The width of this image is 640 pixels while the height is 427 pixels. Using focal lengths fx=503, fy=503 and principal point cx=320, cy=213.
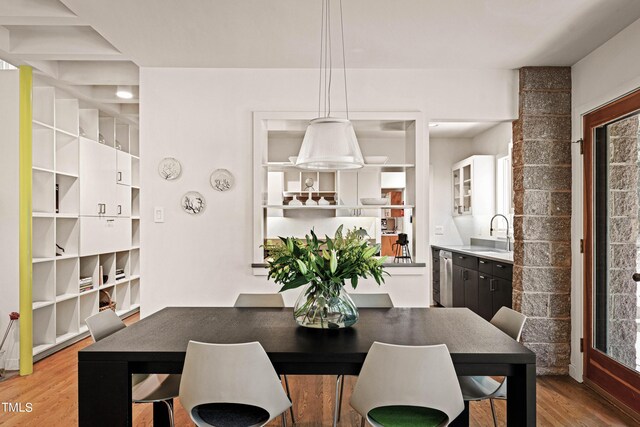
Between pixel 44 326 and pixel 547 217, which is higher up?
pixel 547 217

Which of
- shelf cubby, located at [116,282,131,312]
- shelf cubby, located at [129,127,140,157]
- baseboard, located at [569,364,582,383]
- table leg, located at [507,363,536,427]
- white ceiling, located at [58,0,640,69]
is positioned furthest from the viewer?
shelf cubby, located at [129,127,140,157]

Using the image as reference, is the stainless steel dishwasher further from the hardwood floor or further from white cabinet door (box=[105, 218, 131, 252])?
white cabinet door (box=[105, 218, 131, 252])

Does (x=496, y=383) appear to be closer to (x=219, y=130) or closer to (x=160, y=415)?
(x=160, y=415)

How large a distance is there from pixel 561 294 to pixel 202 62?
135 inches

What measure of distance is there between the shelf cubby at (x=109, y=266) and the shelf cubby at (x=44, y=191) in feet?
4.98

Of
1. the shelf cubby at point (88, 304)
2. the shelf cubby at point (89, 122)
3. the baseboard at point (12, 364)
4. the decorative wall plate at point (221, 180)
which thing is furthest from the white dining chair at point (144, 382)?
the shelf cubby at point (89, 122)

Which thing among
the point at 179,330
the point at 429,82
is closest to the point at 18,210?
the point at 179,330

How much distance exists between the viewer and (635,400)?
319 cm

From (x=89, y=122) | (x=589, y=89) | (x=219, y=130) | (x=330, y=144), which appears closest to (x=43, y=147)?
(x=89, y=122)

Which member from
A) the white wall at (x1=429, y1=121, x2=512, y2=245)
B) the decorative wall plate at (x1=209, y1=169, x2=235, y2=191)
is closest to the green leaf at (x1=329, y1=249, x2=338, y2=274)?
the decorative wall plate at (x1=209, y1=169, x2=235, y2=191)

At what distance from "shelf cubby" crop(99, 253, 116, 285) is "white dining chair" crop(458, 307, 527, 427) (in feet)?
15.6

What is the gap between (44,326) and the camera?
4.70m

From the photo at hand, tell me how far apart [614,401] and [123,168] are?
18.2 ft

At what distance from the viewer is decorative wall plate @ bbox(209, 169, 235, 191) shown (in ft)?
13.6
